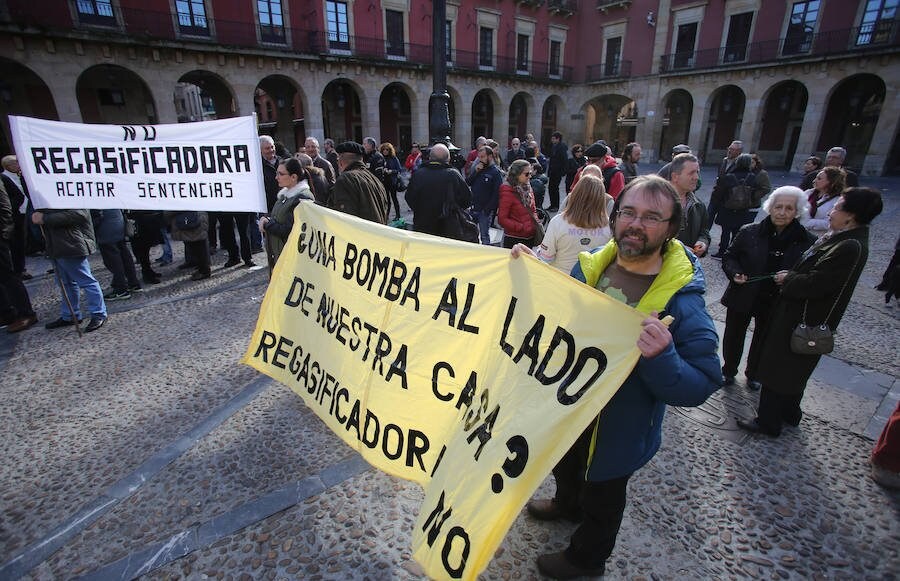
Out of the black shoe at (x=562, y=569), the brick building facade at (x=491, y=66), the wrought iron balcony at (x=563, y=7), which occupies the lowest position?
the black shoe at (x=562, y=569)

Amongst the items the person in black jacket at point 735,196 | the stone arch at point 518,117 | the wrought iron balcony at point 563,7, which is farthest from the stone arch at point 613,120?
the person in black jacket at point 735,196

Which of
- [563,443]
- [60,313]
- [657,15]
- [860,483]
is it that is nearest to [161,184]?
[60,313]

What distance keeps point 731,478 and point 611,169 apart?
14.2 feet

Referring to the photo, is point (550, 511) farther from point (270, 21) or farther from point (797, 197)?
point (270, 21)

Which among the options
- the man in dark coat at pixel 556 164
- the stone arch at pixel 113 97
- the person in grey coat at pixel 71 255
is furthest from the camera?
the stone arch at pixel 113 97

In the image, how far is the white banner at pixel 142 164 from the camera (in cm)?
412

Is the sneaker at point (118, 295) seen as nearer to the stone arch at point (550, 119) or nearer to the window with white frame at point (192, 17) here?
the window with white frame at point (192, 17)

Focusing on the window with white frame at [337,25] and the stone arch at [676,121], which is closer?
the window with white frame at [337,25]

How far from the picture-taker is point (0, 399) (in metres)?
3.43

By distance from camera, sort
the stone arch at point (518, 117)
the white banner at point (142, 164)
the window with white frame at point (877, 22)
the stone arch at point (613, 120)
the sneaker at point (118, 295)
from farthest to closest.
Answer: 1. the stone arch at point (613, 120)
2. the stone arch at point (518, 117)
3. the window with white frame at point (877, 22)
4. the sneaker at point (118, 295)
5. the white banner at point (142, 164)

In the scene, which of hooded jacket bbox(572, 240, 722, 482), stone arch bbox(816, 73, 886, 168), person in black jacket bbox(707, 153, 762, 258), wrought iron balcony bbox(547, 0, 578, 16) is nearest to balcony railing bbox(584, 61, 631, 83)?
wrought iron balcony bbox(547, 0, 578, 16)

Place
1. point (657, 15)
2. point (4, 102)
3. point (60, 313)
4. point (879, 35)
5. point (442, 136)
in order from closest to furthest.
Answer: point (60, 313) → point (442, 136) → point (4, 102) → point (879, 35) → point (657, 15)

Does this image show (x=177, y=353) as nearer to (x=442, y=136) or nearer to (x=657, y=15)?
(x=442, y=136)

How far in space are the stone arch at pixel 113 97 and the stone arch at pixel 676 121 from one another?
97.7 feet
